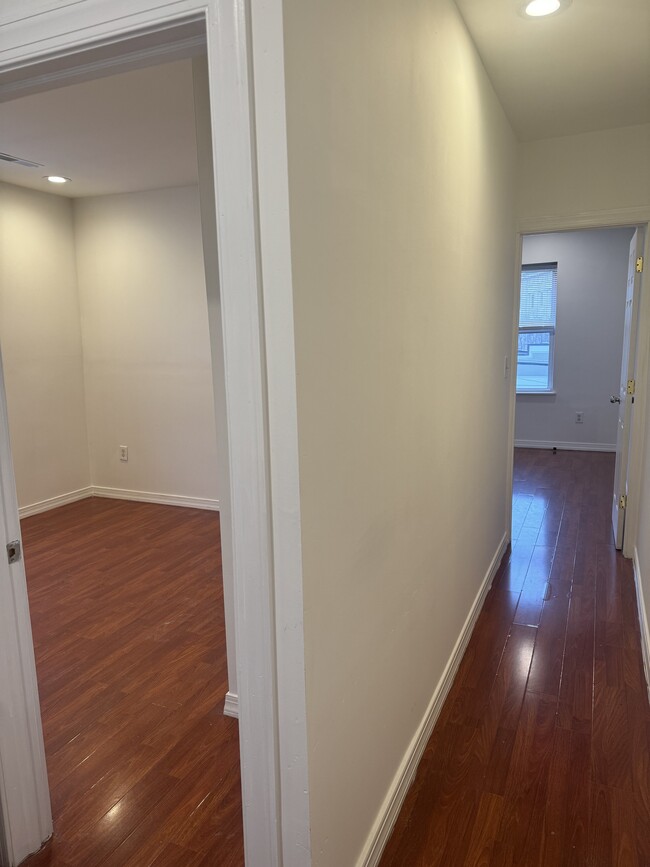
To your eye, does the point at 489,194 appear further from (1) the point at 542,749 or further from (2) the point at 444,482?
(1) the point at 542,749

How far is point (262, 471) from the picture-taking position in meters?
1.10

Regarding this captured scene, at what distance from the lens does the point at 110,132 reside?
3316mm

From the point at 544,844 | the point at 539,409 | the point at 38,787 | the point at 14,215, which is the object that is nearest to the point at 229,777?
the point at 38,787

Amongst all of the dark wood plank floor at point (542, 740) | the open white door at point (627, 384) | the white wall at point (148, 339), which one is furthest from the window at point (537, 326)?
the white wall at point (148, 339)

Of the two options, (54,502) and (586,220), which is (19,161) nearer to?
(54,502)

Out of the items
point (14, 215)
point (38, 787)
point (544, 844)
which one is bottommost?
point (544, 844)

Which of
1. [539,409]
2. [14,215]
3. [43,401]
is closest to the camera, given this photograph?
[14,215]

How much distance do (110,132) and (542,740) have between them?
3.59m

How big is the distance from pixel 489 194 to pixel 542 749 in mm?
2336

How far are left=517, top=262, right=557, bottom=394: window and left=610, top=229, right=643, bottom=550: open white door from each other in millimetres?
3143

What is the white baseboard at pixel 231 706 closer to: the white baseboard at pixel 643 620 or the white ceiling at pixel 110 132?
the white baseboard at pixel 643 620

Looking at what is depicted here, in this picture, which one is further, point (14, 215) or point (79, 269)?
point (79, 269)

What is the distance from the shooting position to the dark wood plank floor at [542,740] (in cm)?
167

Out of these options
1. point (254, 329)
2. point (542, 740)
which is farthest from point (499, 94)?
point (542, 740)
